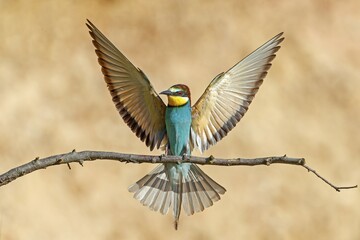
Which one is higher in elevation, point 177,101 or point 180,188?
point 177,101

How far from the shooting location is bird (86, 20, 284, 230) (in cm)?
226

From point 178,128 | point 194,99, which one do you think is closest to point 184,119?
point 178,128

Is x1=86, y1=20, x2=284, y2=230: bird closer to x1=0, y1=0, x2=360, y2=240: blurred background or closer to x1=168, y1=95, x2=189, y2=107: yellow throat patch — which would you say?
x1=168, y1=95, x2=189, y2=107: yellow throat patch

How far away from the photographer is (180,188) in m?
2.31

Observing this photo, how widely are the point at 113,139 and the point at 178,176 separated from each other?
1456 mm

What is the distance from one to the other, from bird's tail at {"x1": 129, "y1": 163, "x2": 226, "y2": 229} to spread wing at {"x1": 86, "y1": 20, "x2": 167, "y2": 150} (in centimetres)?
8

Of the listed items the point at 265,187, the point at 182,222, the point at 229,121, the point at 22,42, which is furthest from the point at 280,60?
the point at 229,121

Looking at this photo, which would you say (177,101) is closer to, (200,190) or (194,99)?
(200,190)

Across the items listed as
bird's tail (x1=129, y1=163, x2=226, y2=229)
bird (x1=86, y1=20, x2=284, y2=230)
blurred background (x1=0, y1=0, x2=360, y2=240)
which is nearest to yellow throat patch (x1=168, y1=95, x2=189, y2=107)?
bird (x1=86, y1=20, x2=284, y2=230)

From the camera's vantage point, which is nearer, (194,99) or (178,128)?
(178,128)

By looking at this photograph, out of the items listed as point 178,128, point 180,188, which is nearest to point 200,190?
point 180,188

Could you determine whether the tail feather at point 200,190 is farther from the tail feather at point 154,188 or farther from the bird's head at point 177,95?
the bird's head at point 177,95

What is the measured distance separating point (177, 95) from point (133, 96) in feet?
0.34

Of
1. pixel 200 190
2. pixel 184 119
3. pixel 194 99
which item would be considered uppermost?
pixel 194 99
